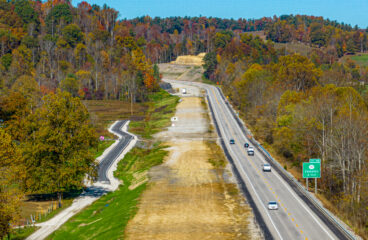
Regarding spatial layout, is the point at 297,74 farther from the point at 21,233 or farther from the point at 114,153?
the point at 21,233

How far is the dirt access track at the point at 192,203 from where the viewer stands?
53.0m

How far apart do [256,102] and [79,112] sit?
86.4 meters

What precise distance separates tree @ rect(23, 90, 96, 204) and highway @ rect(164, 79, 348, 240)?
27936 millimetres

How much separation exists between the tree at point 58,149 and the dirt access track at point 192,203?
12137 mm

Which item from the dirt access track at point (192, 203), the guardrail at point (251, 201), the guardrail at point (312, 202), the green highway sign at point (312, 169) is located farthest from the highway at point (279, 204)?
the green highway sign at point (312, 169)

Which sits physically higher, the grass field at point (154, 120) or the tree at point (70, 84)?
the tree at point (70, 84)

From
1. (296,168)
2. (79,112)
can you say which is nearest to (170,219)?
(79,112)

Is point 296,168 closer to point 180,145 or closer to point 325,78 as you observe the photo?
point 180,145

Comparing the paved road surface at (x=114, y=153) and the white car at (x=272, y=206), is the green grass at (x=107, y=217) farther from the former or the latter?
the white car at (x=272, y=206)

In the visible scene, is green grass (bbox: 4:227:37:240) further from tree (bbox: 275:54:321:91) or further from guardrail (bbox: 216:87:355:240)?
tree (bbox: 275:54:321:91)

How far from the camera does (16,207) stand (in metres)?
45.5

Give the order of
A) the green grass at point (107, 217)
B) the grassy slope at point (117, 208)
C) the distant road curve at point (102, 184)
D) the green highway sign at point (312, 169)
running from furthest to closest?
the green highway sign at point (312, 169), the distant road curve at point (102, 184), the grassy slope at point (117, 208), the green grass at point (107, 217)

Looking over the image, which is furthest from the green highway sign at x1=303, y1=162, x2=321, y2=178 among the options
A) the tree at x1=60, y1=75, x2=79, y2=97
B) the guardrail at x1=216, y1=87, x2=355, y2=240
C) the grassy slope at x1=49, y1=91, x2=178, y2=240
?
the tree at x1=60, y1=75, x2=79, y2=97

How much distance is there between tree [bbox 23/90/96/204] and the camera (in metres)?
68.6
